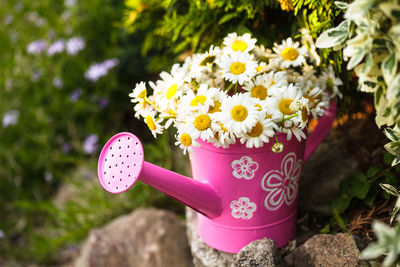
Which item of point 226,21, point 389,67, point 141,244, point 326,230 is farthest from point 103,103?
point 389,67

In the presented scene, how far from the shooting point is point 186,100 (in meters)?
0.94

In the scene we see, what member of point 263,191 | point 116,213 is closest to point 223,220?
point 263,191

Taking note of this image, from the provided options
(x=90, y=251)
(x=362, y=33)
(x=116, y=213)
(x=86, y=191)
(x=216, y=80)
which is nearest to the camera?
(x=362, y=33)

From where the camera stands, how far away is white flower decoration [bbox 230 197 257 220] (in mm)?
1030

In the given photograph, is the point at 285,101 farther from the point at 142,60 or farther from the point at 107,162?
the point at 142,60

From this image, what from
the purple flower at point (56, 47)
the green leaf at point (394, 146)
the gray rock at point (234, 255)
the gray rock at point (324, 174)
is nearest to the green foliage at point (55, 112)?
the purple flower at point (56, 47)

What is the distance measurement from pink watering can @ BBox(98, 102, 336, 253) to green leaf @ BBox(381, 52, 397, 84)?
1.03 ft

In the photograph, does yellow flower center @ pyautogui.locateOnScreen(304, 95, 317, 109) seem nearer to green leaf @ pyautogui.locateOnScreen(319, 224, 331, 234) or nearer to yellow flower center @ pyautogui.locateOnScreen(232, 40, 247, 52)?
yellow flower center @ pyautogui.locateOnScreen(232, 40, 247, 52)

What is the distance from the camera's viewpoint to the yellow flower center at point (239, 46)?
1.03 metres

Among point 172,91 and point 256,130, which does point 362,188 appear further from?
point 172,91

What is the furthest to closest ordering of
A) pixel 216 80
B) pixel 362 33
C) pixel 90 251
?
pixel 90 251, pixel 216 80, pixel 362 33

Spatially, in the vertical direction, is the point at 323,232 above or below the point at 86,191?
above

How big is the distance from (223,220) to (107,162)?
37cm

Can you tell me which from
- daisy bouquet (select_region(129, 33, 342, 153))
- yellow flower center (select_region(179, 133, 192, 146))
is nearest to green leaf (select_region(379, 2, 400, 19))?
daisy bouquet (select_region(129, 33, 342, 153))
